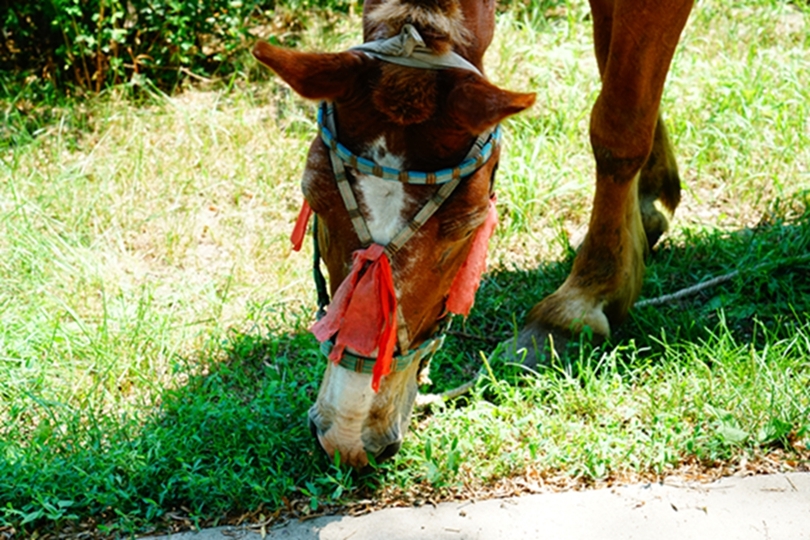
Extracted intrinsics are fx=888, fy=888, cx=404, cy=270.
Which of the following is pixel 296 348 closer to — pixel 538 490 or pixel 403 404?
pixel 403 404

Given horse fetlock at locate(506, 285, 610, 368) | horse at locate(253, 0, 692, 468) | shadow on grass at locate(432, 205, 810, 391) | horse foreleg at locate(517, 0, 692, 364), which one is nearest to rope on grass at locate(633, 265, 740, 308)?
shadow on grass at locate(432, 205, 810, 391)

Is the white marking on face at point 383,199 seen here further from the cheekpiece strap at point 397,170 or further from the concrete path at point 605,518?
the concrete path at point 605,518

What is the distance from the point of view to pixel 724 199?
17.5 feet

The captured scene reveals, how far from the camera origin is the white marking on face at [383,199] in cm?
273

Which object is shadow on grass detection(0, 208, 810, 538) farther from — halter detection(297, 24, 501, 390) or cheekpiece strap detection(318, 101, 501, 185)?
cheekpiece strap detection(318, 101, 501, 185)

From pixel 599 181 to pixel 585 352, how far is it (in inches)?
30.8

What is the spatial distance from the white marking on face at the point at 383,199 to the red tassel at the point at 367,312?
6 centimetres

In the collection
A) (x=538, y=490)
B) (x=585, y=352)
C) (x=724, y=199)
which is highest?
(x=724, y=199)

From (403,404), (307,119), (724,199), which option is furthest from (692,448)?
(307,119)

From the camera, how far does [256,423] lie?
3535 millimetres

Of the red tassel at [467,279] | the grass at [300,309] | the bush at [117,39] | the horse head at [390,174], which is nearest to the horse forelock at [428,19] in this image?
the horse head at [390,174]

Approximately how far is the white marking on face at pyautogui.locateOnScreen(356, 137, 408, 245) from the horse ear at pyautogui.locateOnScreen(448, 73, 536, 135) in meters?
0.24

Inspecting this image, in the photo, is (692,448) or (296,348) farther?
(296,348)

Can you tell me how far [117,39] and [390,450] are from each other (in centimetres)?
392
